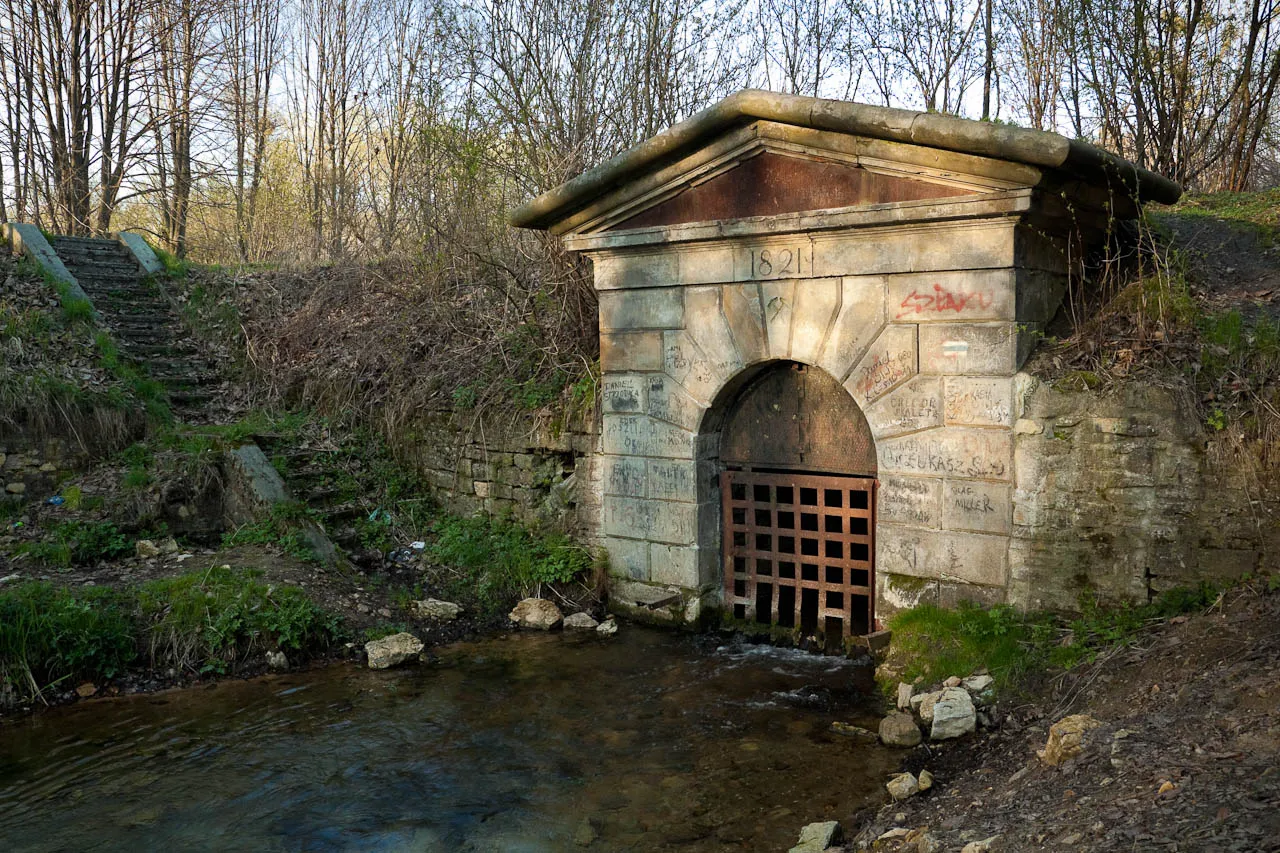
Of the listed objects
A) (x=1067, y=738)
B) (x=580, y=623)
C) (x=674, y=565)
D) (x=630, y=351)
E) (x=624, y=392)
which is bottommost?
(x=580, y=623)

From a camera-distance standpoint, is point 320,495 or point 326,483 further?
point 326,483

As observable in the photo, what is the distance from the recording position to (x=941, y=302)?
5727mm

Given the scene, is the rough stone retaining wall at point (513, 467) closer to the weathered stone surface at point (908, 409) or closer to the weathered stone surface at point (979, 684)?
the weathered stone surface at point (908, 409)

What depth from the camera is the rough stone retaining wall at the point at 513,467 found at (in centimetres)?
767

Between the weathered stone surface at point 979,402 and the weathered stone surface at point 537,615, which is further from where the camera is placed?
the weathered stone surface at point 537,615

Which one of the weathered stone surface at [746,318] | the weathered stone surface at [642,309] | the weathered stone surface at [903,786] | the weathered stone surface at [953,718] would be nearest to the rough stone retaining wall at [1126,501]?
the weathered stone surface at [953,718]

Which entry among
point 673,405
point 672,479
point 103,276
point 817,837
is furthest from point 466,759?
point 103,276

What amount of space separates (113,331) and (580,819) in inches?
357

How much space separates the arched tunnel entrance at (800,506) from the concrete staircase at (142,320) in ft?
20.1

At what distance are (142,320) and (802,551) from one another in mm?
8896

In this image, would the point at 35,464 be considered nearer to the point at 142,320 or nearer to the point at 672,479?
the point at 142,320

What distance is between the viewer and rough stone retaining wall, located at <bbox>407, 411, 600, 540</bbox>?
767 cm

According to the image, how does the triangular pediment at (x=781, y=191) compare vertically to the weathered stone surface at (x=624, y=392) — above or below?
above

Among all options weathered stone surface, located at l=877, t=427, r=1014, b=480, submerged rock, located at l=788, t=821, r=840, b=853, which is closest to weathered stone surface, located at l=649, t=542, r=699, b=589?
weathered stone surface, located at l=877, t=427, r=1014, b=480
